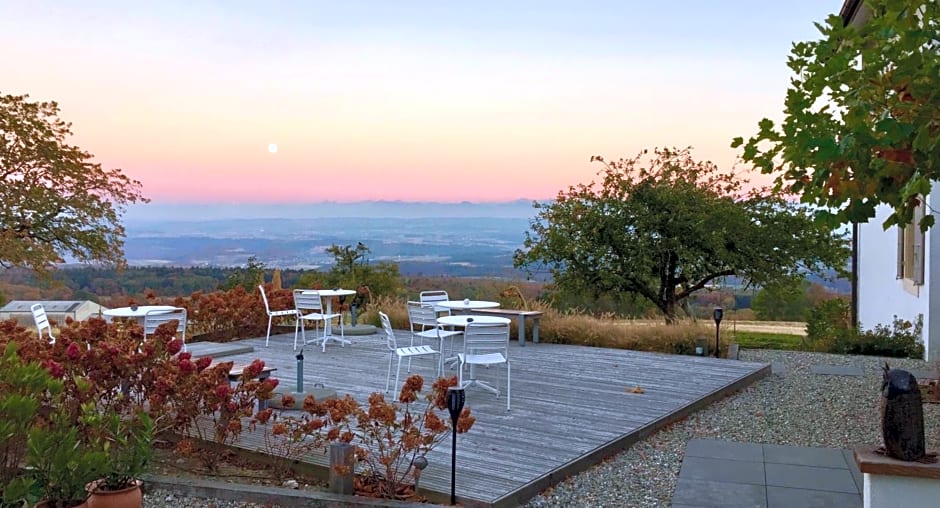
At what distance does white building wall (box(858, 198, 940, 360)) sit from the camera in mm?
8578

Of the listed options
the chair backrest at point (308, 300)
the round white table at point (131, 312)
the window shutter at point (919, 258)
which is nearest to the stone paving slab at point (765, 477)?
the chair backrest at point (308, 300)

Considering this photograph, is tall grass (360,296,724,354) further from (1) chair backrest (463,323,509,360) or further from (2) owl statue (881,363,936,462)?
(2) owl statue (881,363,936,462)

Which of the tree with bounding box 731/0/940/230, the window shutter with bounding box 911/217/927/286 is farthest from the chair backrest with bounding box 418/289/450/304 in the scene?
the window shutter with bounding box 911/217/927/286

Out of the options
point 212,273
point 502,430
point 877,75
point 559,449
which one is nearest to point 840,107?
point 877,75

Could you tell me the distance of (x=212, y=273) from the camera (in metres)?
12.9

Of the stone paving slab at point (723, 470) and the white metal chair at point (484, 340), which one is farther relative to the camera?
the white metal chair at point (484, 340)

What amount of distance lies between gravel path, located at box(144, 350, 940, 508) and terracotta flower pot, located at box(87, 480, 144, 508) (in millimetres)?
485

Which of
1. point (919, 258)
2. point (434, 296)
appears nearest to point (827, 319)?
point (919, 258)

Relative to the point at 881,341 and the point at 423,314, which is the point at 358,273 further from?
the point at 881,341

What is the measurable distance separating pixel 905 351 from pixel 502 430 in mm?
6848

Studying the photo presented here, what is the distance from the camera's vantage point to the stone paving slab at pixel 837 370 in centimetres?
754

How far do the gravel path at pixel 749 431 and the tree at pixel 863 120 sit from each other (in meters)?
1.78

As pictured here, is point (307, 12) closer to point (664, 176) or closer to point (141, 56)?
point (141, 56)

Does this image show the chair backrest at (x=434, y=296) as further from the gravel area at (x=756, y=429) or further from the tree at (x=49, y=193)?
the tree at (x=49, y=193)
